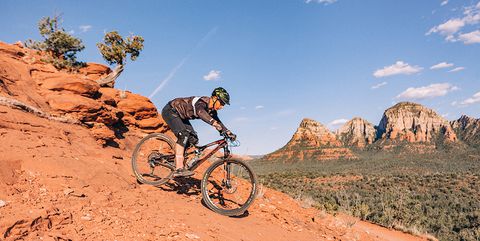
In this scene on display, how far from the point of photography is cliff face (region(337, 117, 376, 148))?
13475cm

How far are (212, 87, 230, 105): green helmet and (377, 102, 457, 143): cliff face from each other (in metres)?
123

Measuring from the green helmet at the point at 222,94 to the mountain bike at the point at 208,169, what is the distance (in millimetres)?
643

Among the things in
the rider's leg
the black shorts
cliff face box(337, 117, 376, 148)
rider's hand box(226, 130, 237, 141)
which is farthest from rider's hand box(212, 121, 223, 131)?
cliff face box(337, 117, 376, 148)

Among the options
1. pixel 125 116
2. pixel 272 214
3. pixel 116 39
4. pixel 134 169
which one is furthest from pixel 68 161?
pixel 116 39

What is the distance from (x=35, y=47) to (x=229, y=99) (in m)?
11.9

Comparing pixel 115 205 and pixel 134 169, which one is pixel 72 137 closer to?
pixel 134 169

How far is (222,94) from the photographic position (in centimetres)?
640

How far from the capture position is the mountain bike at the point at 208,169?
664 cm

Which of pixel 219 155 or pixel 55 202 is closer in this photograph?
pixel 55 202

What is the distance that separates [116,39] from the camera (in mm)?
17766

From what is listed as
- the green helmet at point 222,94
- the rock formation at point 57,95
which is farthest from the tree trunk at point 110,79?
the green helmet at point 222,94

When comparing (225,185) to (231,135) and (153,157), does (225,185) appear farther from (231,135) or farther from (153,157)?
(153,157)

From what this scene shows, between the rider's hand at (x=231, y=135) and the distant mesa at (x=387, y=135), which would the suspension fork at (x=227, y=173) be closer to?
the rider's hand at (x=231, y=135)

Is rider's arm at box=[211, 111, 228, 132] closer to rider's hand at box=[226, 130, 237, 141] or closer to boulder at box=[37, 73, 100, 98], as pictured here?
rider's hand at box=[226, 130, 237, 141]
